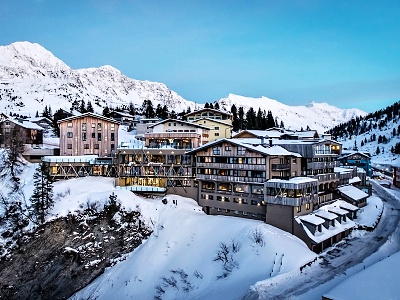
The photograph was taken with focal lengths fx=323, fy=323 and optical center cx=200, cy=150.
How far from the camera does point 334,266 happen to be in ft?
123

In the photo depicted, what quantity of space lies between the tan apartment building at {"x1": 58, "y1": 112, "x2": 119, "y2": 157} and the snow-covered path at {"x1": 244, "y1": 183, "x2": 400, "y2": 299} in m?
46.2

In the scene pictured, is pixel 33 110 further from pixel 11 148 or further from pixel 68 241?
pixel 68 241

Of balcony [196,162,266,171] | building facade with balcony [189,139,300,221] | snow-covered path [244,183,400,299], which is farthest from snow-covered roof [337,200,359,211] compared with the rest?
balcony [196,162,266,171]

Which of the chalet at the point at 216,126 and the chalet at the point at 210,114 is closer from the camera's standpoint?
the chalet at the point at 216,126

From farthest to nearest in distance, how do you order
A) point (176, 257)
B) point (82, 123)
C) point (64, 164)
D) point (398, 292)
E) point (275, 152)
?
1. point (82, 123)
2. point (64, 164)
3. point (275, 152)
4. point (176, 257)
5. point (398, 292)

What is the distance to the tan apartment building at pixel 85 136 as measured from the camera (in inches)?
2694

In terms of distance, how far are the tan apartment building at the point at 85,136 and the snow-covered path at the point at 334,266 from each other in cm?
4622

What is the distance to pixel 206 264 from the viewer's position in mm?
40875

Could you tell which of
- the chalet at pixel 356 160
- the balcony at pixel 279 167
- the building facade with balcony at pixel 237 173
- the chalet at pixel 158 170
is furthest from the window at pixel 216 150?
the chalet at pixel 356 160

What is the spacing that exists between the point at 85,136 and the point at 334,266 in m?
53.5

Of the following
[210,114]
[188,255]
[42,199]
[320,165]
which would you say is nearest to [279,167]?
[320,165]

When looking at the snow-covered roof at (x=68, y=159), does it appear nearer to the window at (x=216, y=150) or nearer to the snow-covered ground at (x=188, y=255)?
the snow-covered ground at (x=188, y=255)

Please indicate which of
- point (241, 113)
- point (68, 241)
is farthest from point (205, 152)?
point (241, 113)

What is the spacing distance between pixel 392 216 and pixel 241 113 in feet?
256
